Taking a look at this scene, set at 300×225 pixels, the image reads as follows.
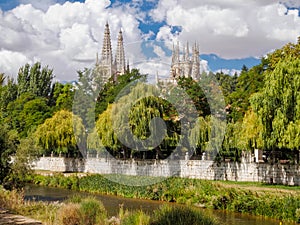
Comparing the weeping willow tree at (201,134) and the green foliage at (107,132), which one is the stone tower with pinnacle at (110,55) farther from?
the weeping willow tree at (201,134)

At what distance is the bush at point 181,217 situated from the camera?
25.1 feet

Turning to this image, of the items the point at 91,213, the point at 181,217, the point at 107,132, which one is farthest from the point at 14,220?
the point at 107,132

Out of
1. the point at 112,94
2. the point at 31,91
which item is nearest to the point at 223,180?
the point at 112,94

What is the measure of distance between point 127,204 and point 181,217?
982 cm

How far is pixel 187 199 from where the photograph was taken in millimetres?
17094

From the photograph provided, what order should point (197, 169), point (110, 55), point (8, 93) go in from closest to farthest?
point (197, 169)
point (8, 93)
point (110, 55)

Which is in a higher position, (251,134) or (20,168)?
(251,134)

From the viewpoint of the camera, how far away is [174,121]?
23.9m

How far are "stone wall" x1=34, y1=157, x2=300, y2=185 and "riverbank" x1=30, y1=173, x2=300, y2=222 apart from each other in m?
0.92

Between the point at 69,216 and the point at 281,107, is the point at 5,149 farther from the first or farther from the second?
the point at 281,107

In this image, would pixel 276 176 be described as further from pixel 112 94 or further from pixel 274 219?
pixel 112 94

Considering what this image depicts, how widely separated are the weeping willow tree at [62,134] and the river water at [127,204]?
387 cm

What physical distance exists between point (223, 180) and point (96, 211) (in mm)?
12347

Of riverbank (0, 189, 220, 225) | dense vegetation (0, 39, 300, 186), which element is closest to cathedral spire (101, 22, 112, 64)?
dense vegetation (0, 39, 300, 186)
